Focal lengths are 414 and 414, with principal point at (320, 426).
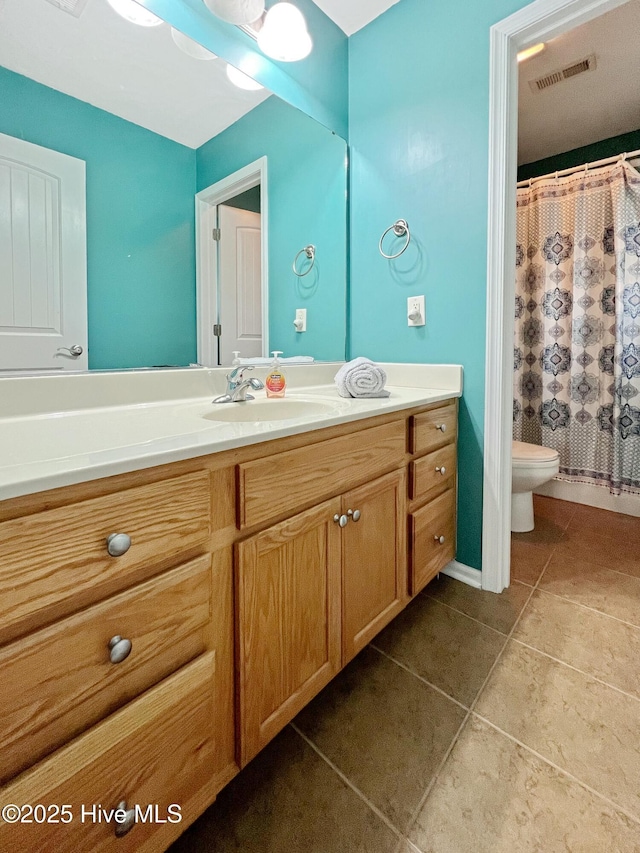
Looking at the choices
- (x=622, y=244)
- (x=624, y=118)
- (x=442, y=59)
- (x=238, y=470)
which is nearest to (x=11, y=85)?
(x=238, y=470)

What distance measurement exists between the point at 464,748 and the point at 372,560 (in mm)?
458

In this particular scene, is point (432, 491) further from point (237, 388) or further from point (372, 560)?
point (237, 388)

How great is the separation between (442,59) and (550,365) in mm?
1743

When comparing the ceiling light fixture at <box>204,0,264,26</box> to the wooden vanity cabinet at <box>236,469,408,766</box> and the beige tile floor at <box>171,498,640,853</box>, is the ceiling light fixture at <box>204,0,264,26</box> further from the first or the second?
the beige tile floor at <box>171,498,640,853</box>

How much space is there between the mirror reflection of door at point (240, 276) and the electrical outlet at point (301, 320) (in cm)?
20

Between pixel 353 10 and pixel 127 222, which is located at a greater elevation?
pixel 353 10

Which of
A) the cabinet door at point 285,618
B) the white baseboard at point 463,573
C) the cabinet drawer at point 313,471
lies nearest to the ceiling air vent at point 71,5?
the cabinet drawer at point 313,471

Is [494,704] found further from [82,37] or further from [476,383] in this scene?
[82,37]

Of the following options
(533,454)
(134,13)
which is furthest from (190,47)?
(533,454)

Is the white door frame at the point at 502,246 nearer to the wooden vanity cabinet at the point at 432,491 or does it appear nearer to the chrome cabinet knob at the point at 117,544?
the wooden vanity cabinet at the point at 432,491

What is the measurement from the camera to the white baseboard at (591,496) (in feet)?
7.75

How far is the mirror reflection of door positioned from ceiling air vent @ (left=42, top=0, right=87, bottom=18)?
52 cm

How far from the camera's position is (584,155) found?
106 inches

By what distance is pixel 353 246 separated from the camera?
6.14ft
